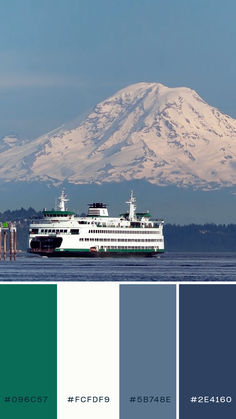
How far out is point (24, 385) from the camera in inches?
836

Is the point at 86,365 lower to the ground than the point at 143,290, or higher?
lower

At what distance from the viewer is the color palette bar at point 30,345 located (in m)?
21.1

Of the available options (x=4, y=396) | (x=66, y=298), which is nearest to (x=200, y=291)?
(x=66, y=298)

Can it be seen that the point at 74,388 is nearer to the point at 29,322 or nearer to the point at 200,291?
the point at 29,322

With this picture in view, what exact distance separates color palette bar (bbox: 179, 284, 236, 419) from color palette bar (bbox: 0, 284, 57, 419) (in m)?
2.45

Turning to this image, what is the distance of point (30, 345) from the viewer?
2148cm

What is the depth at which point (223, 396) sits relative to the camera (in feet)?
68.9

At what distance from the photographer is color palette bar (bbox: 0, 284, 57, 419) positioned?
21.1 meters

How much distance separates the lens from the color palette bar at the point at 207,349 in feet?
69.2

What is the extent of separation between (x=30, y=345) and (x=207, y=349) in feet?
10.9

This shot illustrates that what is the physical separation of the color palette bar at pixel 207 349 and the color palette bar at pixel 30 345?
2.45 metres

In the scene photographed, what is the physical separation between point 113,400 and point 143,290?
2178mm

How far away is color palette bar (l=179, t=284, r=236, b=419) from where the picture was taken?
21.1 meters

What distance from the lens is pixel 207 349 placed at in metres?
21.6
